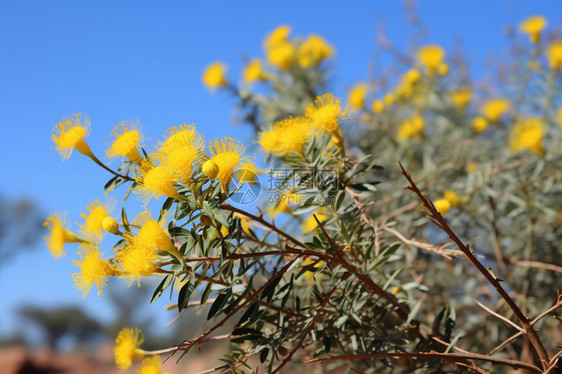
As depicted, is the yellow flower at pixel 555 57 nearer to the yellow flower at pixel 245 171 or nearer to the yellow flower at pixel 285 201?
the yellow flower at pixel 285 201

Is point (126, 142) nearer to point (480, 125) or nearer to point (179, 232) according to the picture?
point (179, 232)

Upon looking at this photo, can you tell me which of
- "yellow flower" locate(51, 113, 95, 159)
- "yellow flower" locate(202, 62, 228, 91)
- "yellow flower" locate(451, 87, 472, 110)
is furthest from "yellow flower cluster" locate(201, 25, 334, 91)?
"yellow flower" locate(51, 113, 95, 159)

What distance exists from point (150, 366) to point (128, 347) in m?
0.05

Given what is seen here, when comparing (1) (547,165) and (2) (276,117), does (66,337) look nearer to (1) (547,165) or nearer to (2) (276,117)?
(2) (276,117)

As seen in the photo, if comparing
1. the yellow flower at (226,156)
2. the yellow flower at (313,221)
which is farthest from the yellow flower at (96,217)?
the yellow flower at (313,221)

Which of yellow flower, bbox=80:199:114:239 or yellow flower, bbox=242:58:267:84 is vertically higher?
yellow flower, bbox=242:58:267:84

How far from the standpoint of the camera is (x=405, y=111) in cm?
225

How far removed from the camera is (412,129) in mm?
1939

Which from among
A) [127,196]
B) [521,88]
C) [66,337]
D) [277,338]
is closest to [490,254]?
[521,88]

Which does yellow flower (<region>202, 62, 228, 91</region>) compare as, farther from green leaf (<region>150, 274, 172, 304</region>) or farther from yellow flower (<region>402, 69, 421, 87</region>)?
green leaf (<region>150, 274, 172, 304</region>)

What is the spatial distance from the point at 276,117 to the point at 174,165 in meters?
1.28

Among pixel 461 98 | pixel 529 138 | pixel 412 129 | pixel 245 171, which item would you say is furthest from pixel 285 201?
pixel 461 98

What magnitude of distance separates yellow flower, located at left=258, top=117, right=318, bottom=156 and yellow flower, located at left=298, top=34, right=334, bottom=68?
1.09 m

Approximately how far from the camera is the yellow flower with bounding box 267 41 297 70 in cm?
198
